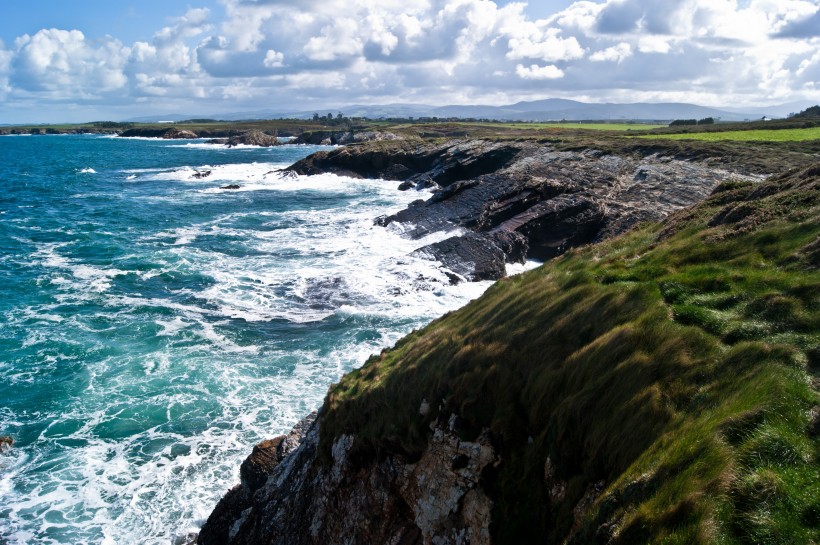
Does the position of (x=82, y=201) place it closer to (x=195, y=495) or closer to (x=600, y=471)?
(x=195, y=495)

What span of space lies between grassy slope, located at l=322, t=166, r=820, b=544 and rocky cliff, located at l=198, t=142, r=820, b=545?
28mm

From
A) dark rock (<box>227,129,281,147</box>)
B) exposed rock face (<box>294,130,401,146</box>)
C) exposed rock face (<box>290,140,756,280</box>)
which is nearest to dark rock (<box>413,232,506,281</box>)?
exposed rock face (<box>290,140,756,280</box>)

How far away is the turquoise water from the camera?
53.9 feet

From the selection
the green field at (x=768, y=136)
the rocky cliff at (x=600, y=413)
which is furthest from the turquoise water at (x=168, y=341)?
the green field at (x=768, y=136)

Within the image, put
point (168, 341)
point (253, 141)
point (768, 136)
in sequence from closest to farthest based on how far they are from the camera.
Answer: point (168, 341)
point (768, 136)
point (253, 141)

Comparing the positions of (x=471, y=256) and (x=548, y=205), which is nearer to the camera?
(x=471, y=256)

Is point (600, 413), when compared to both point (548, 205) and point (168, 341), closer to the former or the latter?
point (168, 341)

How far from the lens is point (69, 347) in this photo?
2566 centimetres

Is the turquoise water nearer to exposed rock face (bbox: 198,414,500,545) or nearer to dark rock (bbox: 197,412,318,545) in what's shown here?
dark rock (bbox: 197,412,318,545)

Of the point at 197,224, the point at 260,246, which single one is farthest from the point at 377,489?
the point at 197,224

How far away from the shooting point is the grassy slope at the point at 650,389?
5695 mm

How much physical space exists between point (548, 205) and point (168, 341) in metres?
30.5

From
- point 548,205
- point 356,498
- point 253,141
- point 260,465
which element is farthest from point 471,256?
point 253,141

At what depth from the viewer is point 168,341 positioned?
26219 mm
